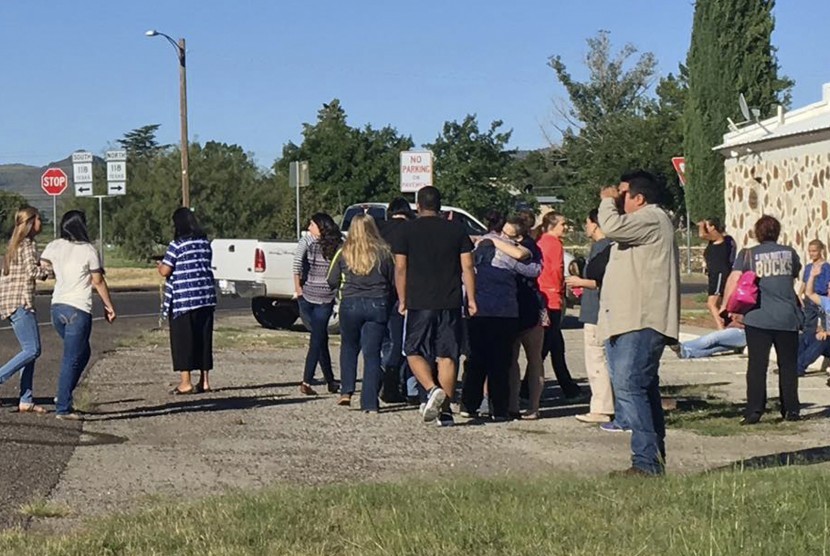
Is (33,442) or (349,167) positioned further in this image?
(349,167)

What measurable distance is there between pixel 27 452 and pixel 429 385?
11.0ft

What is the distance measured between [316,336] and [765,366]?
4.56m

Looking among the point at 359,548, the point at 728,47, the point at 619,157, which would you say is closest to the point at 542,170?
the point at 619,157

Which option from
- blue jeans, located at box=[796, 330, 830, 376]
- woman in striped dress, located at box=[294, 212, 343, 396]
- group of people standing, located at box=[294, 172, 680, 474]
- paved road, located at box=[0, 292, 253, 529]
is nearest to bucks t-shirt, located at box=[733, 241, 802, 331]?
group of people standing, located at box=[294, 172, 680, 474]

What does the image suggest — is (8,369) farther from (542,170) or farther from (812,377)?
(542,170)

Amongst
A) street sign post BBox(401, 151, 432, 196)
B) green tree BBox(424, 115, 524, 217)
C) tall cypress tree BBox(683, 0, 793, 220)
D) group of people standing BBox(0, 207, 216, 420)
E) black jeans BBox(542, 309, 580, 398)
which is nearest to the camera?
group of people standing BBox(0, 207, 216, 420)

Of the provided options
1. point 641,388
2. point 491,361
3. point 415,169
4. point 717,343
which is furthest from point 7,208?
point 641,388

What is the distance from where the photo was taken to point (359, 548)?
21.2ft

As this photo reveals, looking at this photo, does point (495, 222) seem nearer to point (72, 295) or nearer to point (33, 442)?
point (72, 295)

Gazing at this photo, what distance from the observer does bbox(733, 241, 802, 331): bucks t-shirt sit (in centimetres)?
1188

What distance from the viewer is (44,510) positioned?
7773 millimetres

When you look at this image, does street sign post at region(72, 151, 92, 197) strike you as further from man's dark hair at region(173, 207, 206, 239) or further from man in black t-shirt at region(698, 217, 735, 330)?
man's dark hair at region(173, 207, 206, 239)

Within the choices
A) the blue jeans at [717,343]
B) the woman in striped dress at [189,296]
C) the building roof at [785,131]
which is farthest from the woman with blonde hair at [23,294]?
the building roof at [785,131]

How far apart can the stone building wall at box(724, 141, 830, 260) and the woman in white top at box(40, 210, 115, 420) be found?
9.87 meters
